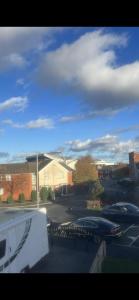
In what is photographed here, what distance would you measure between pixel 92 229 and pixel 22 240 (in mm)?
5066

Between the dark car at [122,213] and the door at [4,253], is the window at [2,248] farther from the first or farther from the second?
the dark car at [122,213]

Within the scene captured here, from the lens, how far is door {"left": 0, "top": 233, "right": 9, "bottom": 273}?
697cm

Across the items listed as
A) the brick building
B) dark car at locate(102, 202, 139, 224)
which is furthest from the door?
the brick building

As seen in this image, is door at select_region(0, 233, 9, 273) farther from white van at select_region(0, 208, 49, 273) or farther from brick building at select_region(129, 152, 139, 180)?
brick building at select_region(129, 152, 139, 180)

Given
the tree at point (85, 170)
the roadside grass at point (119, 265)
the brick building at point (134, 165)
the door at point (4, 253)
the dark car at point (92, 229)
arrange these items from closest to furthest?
the door at point (4, 253) → the roadside grass at point (119, 265) → the dark car at point (92, 229) → the tree at point (85, 170) → the brick building at point (134, 165)

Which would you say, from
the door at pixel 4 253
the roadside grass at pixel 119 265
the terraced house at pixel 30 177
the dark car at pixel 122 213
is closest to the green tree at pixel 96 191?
the dark car at pixel 122 213

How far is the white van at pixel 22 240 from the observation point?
715cm

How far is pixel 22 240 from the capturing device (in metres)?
7.98

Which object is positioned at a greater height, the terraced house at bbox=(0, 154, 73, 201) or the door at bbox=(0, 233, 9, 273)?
the terraced house at bbox=(0, 154, 73, 201)

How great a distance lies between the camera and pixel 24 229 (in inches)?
319

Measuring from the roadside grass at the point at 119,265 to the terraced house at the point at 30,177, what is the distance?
20181 mm

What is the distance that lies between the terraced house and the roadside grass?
795 inches

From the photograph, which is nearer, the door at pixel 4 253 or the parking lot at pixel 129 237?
the door at pixel 4 253
